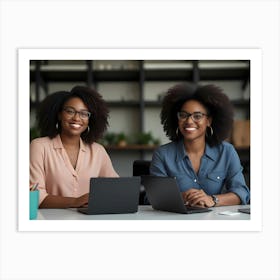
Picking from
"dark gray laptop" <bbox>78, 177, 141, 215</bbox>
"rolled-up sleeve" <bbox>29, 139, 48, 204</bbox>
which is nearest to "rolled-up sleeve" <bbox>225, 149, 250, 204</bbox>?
"dark gray laptop" <bbox>78, 177, 141, 215</bbox>

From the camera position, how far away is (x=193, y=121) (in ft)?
12.5

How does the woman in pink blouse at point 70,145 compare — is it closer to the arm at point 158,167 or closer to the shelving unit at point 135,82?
the arm at point 158,167

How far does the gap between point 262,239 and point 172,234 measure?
50 cm

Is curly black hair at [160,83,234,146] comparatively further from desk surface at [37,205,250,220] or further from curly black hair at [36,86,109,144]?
desk surface at [37,205,250,220]

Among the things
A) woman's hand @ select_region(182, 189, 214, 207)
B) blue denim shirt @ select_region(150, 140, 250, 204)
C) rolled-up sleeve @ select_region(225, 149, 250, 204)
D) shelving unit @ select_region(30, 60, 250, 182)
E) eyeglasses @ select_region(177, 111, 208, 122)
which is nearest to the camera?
woman's hand @ select_region(182, 189, 214, 207)

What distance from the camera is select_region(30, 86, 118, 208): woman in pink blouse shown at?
149 inches

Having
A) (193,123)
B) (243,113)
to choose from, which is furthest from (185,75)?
(193,123)

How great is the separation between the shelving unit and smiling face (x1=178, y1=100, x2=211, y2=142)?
9.76 feet

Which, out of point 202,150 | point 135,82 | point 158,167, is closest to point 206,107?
point 202,150

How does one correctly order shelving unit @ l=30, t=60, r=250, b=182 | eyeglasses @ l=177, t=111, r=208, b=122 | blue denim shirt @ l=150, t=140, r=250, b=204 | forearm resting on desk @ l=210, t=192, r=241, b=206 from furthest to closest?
1. shelving unit @ l=30, t=60, r=250, b=182
2. eyeglasses @ l=177, t=111, r=208, b=122
3. blue denim shirt @ l=150, t=140, r=250, b=204
4. forearm resting on desk @ l=210, t=192, r=241, b=206

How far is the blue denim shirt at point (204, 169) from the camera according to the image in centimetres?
372

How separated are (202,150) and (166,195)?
2.80ft
